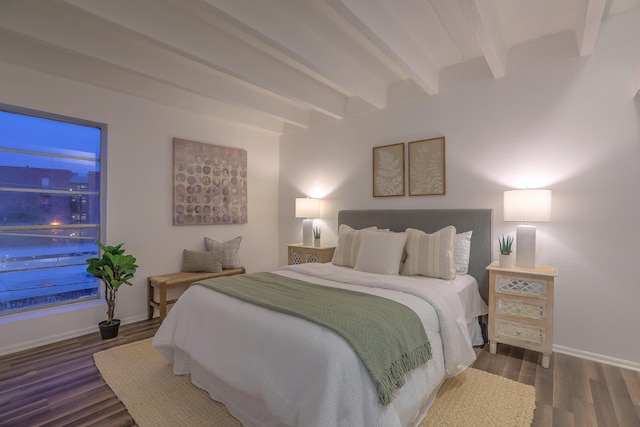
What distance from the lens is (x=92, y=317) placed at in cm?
324

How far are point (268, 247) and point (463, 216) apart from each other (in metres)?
2.96

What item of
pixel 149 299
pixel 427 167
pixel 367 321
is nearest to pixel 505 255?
pixel 427 167

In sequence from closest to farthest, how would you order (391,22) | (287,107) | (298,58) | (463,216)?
(391,22), (298,58), (463,216), (287,107)

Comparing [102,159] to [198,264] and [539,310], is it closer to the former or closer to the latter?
[198,264]

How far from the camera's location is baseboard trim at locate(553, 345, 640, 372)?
243cm

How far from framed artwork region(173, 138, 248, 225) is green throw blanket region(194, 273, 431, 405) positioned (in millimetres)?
1987

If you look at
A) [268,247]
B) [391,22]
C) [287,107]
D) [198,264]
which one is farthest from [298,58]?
[268,247]

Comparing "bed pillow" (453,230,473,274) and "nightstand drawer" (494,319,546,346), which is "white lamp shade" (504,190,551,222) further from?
"nightstand drawer" (494,319,546,346)

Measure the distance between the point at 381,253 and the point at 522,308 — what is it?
1226mm

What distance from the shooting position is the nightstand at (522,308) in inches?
96.1

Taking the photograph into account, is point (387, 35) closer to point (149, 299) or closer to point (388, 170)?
point (388, 170)

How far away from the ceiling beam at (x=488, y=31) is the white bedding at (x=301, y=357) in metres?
1.91

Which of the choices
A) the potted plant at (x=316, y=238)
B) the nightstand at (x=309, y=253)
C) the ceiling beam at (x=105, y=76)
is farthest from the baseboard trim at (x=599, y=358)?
the ceiling beam at (x=105, y=76)

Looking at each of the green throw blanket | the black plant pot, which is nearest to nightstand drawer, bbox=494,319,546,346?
the green throw blanket
